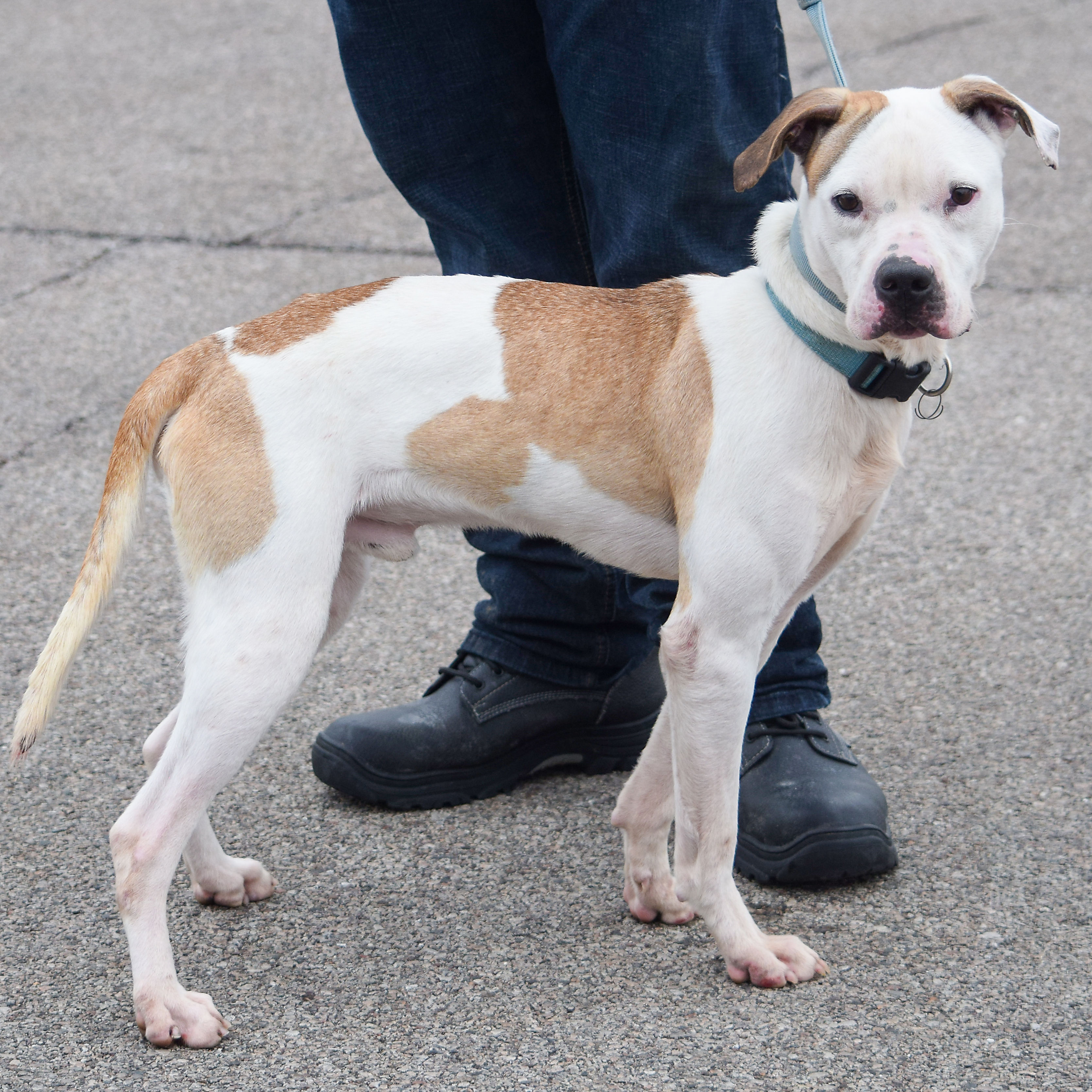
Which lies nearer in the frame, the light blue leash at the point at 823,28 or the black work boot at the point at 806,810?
the light blue leash at the point at 823,28

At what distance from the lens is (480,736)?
2863mm

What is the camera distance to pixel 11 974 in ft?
7.51

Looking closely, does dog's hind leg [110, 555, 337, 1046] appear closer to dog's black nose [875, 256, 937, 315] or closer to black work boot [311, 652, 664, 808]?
black work boot [311, 652, 664, 808]

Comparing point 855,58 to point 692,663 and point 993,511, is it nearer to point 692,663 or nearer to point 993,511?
point 993,511

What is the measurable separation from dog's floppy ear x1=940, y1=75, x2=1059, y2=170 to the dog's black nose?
0.97 feet

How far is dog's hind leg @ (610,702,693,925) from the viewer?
2.43 metres

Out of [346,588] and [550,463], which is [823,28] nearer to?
[550,463]

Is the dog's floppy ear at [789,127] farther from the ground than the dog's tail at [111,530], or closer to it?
farther from the ground

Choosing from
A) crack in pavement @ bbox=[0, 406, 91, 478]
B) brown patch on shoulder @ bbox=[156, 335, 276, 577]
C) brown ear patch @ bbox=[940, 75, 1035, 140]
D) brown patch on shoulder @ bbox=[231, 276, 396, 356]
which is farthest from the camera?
crack in pavement @ bbox=[0, 406, 91, 478]

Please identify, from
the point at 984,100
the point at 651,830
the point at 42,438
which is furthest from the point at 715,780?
the point at 42,438

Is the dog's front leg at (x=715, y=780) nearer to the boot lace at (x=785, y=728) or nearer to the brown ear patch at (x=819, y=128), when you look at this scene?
the boot lace at (x=785, y=728)

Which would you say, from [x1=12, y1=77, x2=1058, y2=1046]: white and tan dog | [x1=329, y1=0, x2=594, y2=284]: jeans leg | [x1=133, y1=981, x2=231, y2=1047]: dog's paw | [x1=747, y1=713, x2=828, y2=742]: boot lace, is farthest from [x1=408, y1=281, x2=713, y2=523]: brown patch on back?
[x1=133, y1=981, x2=231, y2=1047]: dog's paw

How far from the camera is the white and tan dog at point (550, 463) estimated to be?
6.83 ft

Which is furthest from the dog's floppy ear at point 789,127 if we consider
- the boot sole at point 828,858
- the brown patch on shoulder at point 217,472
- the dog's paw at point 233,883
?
the dog's paw at point 233,883
